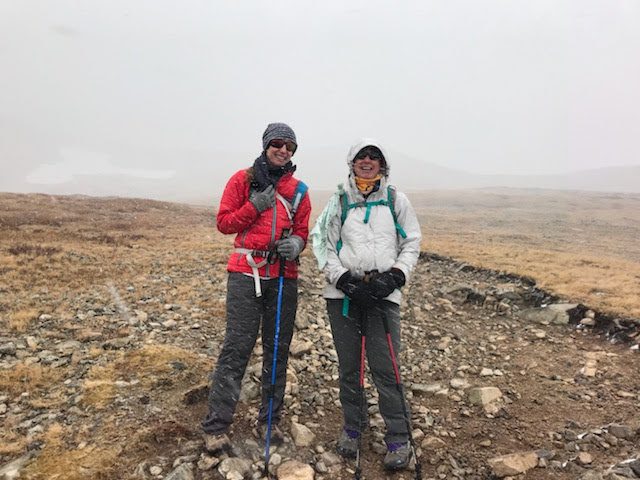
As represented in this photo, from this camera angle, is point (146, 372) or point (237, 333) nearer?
point (237, 333)

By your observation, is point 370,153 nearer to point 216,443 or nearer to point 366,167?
point 366,167

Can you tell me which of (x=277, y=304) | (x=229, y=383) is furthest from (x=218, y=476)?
(x=277, y=304)

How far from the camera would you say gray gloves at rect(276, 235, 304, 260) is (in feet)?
16.1

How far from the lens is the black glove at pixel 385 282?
4.65 meters

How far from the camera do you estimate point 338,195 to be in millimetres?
5066

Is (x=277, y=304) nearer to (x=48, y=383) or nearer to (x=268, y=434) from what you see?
(x=268, y=434)

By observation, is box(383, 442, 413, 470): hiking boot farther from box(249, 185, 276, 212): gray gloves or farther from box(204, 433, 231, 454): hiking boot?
box(249, 185, 276, 212): gray gloves

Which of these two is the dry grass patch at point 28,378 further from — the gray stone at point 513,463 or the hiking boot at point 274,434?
the gray stone at point 513,463

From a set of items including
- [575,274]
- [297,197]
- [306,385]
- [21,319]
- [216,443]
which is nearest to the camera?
[216,443]

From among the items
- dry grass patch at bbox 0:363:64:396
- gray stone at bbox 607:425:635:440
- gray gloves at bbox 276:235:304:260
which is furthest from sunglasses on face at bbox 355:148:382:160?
dry grass patch at bbox 0:363:64:396

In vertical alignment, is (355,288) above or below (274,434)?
above

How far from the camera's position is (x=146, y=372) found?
679 centimetres

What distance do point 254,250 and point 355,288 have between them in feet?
4.31

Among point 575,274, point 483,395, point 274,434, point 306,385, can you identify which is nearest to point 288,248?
point 274,434
